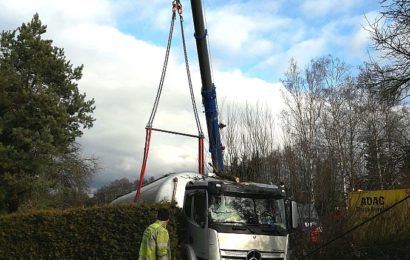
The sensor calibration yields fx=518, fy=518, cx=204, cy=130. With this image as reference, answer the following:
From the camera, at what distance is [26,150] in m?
28.3

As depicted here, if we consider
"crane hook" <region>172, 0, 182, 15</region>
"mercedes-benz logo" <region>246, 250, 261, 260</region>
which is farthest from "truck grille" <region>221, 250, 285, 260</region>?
"crane hook" <region>172, 0, 182, 15</region>

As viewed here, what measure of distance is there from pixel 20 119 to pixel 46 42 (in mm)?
5811

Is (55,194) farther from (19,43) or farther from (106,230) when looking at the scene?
(106,230)

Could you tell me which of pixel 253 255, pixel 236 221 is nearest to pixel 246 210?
pixel 236 221

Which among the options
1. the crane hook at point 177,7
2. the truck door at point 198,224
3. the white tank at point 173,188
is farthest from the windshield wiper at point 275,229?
the crane hook at point 177,7

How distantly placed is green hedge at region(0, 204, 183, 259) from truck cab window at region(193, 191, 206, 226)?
1.05 m

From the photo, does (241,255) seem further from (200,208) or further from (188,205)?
(188,205)

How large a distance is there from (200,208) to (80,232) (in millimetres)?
4137

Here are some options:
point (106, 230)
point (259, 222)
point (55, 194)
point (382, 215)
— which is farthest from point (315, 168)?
point (55, 194)

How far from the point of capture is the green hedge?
45.7 ft

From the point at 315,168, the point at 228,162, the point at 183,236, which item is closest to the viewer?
the point at 183,236

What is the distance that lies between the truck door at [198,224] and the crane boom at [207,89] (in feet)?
9.71

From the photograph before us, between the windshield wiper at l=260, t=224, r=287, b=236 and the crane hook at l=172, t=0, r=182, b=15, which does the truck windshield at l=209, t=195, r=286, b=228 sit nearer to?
the windshield wiper at l=260, t=224, r=287, b=236

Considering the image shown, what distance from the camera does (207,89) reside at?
1666 cm
